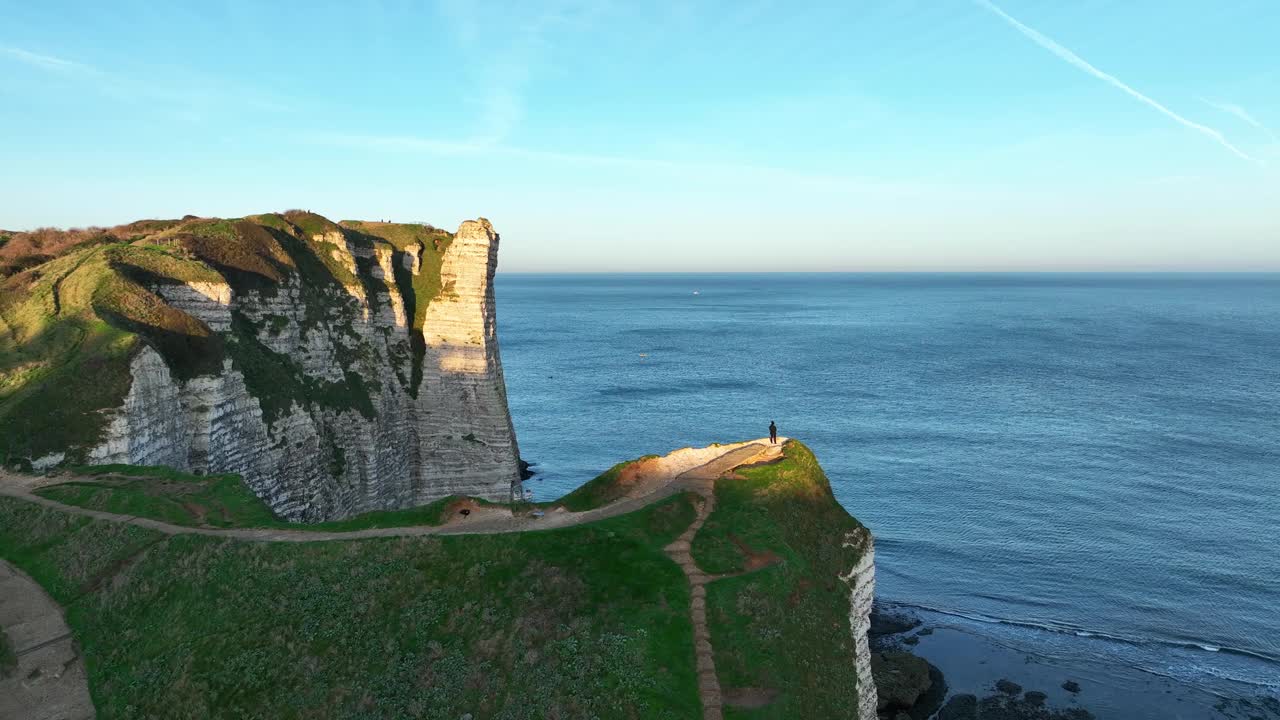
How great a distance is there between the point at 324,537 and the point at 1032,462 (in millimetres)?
78359

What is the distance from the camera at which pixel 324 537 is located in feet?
98.6

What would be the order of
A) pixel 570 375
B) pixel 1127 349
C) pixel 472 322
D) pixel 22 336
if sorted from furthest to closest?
pixel 1127 349
pixel 570 375
pixel 472 322
pixel 22 336

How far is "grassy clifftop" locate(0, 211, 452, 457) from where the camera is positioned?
3500 cm

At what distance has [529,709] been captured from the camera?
22812 millimetres

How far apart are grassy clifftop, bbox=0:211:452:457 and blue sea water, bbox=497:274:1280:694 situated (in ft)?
96.1

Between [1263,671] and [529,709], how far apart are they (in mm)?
50086

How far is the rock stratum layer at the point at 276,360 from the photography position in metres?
36.4

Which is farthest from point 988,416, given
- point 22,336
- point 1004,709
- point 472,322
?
point 22,336

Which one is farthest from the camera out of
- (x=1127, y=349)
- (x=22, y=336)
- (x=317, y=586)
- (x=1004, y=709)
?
(x=1127, y=349)

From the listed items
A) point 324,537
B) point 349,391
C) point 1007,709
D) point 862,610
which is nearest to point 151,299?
point 349,391

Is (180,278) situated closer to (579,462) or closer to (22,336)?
(22,336)

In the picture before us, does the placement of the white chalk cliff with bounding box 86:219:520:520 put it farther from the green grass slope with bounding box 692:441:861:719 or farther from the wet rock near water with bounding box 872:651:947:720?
the wet rock near water with bounding box 872:651:947:720

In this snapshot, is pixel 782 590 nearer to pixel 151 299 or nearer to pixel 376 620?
pixel 376 620

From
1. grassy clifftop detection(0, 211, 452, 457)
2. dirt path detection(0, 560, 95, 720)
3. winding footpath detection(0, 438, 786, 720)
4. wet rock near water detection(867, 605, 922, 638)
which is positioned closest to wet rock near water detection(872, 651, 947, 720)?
wet rock near water detection(867, 605, 922, 638)
